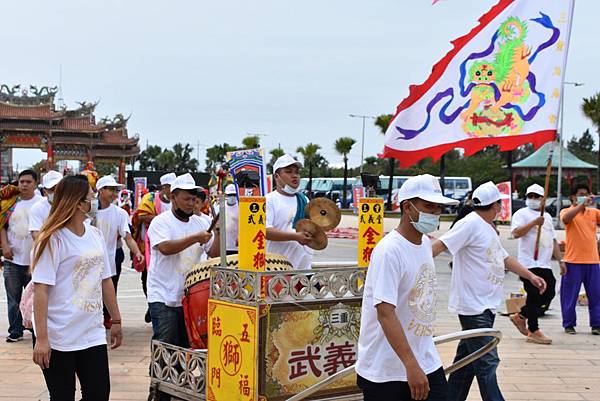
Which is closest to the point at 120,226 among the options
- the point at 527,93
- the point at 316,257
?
the point at 527,93

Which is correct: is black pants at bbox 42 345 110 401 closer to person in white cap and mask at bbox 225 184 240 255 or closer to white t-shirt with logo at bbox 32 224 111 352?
white t-shirt with logo at bbox 32 224 111 352

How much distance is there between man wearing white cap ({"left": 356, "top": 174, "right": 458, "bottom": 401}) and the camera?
3.77m

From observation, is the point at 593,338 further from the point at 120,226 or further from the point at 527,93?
the point at 120,226

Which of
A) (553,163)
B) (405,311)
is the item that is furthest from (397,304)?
(553,163)

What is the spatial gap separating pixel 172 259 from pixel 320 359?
4.59 ft

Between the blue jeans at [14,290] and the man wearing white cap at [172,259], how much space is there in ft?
10.5

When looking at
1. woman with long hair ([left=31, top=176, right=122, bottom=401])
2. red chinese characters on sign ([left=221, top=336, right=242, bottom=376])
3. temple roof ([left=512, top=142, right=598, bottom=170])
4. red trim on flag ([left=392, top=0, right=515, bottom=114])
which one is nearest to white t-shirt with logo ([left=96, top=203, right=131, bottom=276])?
red trim on flag ([left=392, top=0, right=515, bottom=114])

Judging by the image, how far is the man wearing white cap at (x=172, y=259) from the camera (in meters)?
5.94

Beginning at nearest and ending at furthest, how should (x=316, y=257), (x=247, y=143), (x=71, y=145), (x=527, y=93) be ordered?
(x=527, y=93), (x=316, y=257), (x=71, y=145), (x=247, y=143)

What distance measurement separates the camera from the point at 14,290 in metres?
8.77

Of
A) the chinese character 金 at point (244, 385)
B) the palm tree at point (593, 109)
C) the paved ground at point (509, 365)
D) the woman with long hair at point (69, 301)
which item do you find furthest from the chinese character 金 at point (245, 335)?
the palm tree at point (593, 109)

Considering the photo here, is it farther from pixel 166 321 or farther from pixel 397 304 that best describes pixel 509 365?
pixel 397 304

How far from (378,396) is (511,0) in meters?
6.04

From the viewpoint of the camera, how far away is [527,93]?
8.27 m
